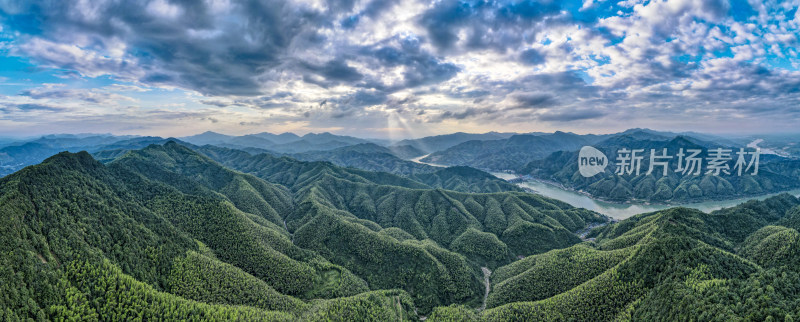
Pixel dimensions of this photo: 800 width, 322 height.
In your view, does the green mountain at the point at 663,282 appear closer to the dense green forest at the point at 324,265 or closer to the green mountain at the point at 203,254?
the dense green forest at the point at 324,265

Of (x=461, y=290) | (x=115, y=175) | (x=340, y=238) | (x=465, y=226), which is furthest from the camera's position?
(x=465, y=226)

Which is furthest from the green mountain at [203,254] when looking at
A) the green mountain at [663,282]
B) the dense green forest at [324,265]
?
the green mountain at [663,282]

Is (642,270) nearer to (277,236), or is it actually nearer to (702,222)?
(702,222)

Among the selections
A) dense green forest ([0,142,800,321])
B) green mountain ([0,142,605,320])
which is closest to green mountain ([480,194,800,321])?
dense green forest ([0,142,800,321])

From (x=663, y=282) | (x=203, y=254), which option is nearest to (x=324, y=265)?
(x=203, y=254)

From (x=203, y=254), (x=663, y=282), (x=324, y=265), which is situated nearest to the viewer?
(x=663, y=282)

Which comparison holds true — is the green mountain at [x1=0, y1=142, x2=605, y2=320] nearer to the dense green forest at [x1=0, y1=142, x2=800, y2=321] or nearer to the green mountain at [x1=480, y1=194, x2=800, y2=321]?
the dense green forest at [x1=0, y1=142, x2=800, y2=321]

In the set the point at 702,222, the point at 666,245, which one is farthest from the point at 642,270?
the point at 702,222

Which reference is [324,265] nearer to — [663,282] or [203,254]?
[203,254]
